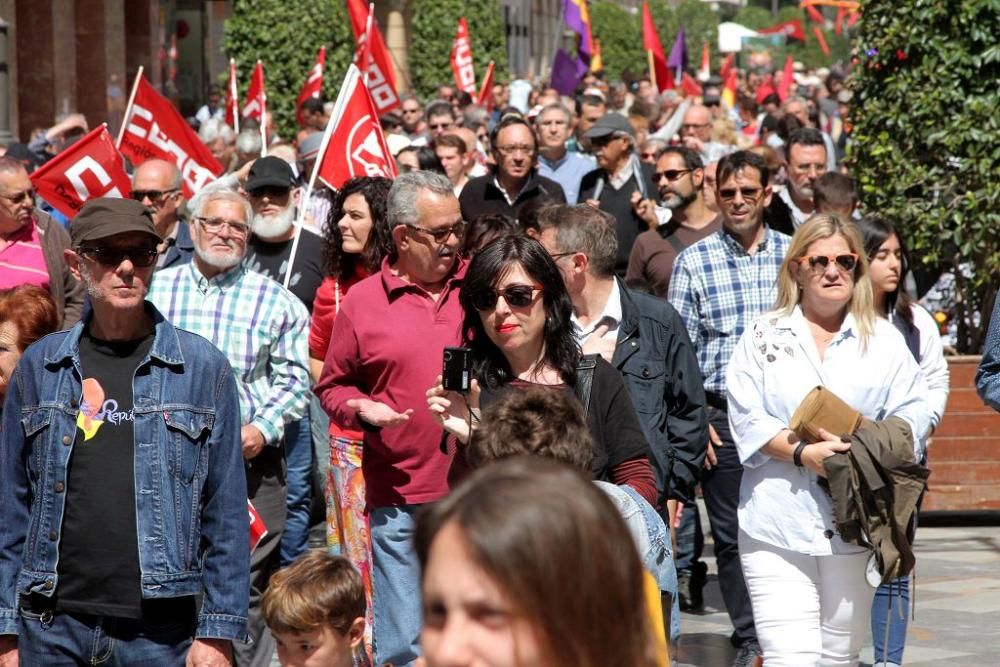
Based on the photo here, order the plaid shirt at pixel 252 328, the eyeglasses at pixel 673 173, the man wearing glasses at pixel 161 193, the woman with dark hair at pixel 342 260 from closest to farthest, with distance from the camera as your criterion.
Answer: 1. the plaid shirt at pixel 252 328
2. the woman with dark hair at pixel 342 260
3. the man wearing glasses at pixel 161 193
4. the eyeglasses at pixel 673 173

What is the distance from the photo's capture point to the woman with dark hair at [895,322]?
727 cm

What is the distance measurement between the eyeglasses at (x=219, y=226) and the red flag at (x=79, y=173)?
3.26 meters

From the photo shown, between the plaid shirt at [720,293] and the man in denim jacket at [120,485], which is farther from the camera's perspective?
the plaid shirt at [720,293]

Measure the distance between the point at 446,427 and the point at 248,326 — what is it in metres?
1.76

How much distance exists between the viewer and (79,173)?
9852 millimetres

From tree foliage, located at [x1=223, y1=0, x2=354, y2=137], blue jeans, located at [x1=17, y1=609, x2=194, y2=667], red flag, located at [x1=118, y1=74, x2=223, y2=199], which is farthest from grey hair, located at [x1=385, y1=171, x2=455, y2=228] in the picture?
tree foliage, located at [x1=223, y1=0, x2=354, y2=137]

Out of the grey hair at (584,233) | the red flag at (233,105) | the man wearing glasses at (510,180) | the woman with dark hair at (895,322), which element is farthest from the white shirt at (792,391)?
the red flag at (233,105)

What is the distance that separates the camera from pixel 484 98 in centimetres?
2488

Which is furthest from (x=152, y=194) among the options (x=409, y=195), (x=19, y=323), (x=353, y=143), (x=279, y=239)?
(x=19, y=323)

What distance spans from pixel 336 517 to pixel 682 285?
1.90 m

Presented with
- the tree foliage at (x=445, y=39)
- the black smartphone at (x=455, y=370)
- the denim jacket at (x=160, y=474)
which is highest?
the tree foliage at (x=445, y=39)

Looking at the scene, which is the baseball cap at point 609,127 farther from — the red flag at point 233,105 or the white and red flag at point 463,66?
the white and red flag at point 463,66

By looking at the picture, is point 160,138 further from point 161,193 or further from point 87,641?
point 87,641

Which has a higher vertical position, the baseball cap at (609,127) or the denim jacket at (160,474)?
the baseball cap at (609,127)
